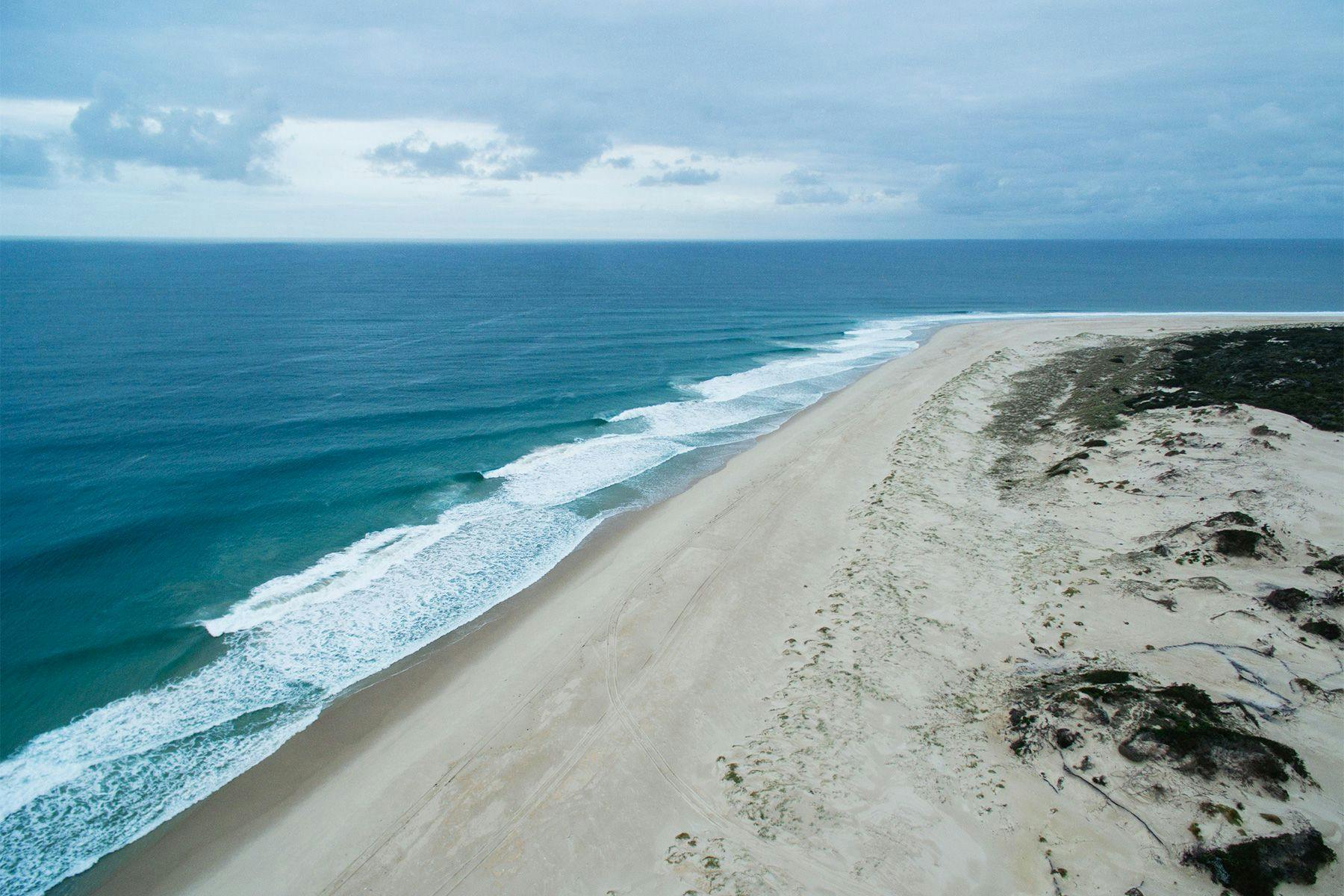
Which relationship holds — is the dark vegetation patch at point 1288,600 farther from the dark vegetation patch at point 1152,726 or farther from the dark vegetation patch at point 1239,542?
the dark vegetation patch at point 1152,726

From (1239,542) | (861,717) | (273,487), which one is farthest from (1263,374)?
(273,487)

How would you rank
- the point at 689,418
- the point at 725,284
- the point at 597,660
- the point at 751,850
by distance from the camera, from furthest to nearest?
the point at 725,284 → the point at 689,418 → the point at 597,660 → the point at 751,850

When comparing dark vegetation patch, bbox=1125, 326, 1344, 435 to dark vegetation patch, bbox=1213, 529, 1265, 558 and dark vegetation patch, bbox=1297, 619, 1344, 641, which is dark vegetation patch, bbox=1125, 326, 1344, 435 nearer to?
dark vegetation patch, bbox=1213, 529, 1265, 558

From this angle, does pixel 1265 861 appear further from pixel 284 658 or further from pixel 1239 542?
pixel 284 658

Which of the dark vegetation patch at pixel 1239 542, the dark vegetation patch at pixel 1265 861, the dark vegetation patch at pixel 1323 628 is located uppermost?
the dark vegetation patch at pixel 1239 542

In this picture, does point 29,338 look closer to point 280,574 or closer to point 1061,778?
point 280,574

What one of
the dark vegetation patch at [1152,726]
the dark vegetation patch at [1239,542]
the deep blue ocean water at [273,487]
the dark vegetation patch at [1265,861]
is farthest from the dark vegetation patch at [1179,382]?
the dark vegetation patch at [1265,861]

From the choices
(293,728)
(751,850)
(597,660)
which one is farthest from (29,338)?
(751,850)
